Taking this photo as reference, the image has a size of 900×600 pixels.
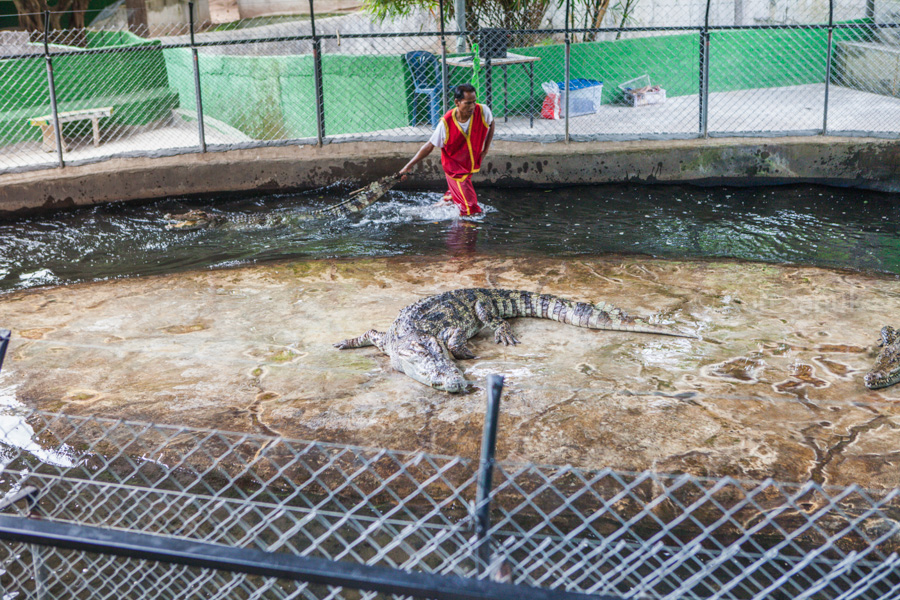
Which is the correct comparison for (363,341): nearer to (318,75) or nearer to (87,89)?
(318,75)

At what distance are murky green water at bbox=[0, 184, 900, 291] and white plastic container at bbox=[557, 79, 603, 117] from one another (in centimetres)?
260

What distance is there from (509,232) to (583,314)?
2.70m

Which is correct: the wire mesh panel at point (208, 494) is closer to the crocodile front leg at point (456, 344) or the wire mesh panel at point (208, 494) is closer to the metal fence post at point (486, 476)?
the metal fence post at point (486, 476)

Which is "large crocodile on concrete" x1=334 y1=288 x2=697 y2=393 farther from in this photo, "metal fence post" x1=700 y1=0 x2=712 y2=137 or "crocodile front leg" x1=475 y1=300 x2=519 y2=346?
"metal fence post" x1=700 y1=0 x2=712 y2=137

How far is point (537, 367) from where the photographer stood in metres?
4.66

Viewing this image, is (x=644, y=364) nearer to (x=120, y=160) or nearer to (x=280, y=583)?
(x=280, y=583)

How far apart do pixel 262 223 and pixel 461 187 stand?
2.14 meters

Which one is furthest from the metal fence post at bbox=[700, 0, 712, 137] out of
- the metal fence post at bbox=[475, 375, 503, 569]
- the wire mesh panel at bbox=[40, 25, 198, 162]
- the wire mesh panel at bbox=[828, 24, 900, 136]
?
the metal fence post at bbox=[475, 375, 503, 569]

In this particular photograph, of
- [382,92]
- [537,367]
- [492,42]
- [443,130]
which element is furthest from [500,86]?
[537,367]

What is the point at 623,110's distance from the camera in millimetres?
11609

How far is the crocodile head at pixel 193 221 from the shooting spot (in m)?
8.10

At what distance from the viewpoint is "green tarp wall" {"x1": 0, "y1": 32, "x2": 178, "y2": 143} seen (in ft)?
38.3

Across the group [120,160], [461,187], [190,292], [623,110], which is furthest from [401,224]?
[623,110]

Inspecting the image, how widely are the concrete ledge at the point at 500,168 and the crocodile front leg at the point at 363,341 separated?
448cm
